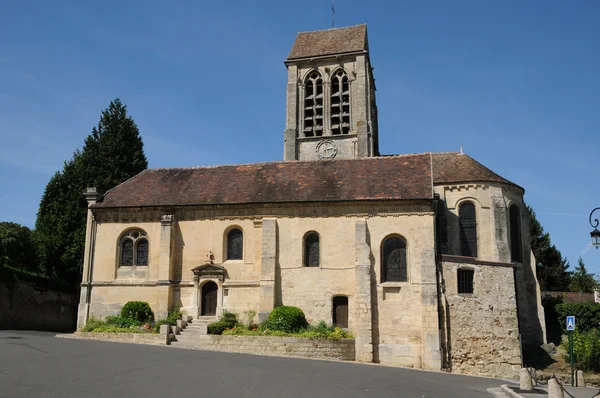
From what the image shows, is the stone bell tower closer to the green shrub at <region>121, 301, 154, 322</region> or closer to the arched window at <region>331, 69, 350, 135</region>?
the arched window at <region>331, 69, 350, 135</region>

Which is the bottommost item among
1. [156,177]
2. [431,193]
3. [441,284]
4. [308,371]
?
[308,371]

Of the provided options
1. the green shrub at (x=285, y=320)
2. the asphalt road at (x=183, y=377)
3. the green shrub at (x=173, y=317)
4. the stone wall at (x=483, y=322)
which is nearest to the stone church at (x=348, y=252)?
the stone wall at (x=483, y=322)

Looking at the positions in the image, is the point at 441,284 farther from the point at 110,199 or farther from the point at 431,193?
the point at 110,199

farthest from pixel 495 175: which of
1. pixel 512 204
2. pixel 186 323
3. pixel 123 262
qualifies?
pixel 123 262

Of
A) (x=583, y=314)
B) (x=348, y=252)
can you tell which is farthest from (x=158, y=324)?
(x=583, y=314)

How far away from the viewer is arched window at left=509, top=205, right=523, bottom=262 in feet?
104

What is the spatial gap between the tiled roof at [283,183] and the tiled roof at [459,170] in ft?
6.12

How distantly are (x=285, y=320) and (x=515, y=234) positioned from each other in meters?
14.3

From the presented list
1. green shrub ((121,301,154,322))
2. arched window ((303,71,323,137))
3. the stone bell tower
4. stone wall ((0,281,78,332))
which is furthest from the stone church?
arched window ((303,71,323,137))

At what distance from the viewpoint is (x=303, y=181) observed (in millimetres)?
31344

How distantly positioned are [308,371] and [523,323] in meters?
16.8

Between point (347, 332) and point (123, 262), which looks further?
point (123, 262)

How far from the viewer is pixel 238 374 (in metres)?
16.2

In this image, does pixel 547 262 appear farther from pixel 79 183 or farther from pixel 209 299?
pixel 79 183
